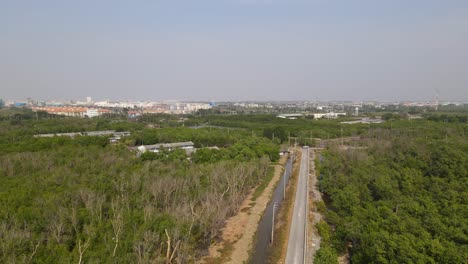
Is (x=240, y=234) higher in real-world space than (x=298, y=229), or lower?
lower

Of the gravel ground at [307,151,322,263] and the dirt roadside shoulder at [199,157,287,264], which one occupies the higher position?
the gravel ground at [307,151,322,263]

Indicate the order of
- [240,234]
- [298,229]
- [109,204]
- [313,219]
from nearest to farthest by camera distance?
[109,204]
[298,229]
[240,234]
[313,219]

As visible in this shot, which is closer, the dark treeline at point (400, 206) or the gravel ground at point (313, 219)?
the dark treeline at point (400, 206)

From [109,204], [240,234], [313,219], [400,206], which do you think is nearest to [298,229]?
[313,219]

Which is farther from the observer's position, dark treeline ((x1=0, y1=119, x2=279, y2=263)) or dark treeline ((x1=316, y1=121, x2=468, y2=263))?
dark treeline ((x1=0, y1=119, x2=279, y2=263))

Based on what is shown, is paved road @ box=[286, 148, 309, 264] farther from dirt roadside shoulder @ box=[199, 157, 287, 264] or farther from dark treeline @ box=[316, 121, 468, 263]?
dirt roadside shoulder @ box=[199, 157, 287, 264]

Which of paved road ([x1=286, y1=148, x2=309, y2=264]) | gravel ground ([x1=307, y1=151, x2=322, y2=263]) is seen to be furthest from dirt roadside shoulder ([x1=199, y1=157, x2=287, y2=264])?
gravel ground ([x1=307, y1=151, x2=322, y2=263])

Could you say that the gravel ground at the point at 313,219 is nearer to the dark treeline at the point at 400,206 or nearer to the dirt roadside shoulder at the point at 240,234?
the dark treeline at the point at 400,206

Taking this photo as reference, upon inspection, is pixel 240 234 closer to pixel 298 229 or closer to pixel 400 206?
pixel 298 229

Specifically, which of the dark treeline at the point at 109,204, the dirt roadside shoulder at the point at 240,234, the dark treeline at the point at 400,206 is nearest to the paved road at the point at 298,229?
the dark treeline at the point at 400,206
